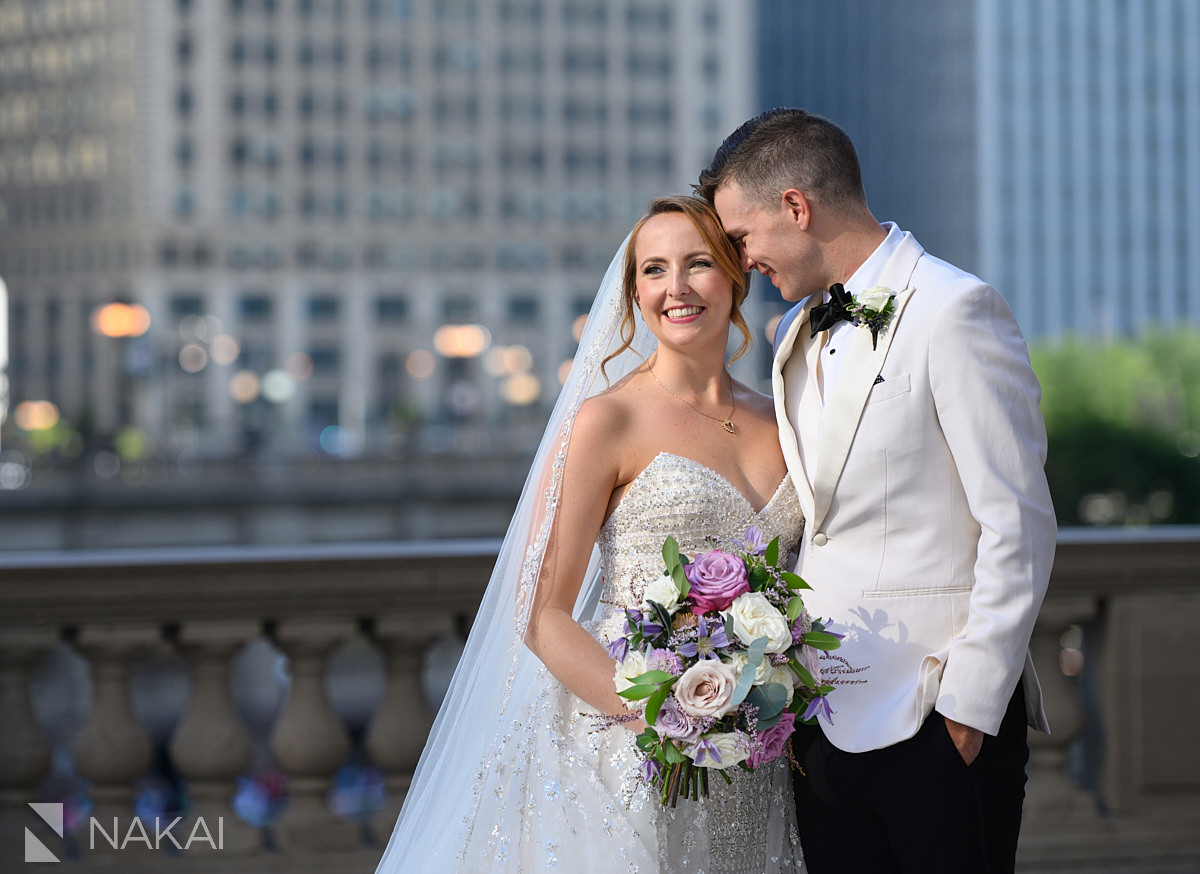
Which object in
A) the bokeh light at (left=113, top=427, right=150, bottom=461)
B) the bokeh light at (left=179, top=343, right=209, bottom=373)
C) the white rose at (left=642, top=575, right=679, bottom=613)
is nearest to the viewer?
the white rose at (left=642, top=575, right=679, bottom=613)

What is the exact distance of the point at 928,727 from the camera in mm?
2623

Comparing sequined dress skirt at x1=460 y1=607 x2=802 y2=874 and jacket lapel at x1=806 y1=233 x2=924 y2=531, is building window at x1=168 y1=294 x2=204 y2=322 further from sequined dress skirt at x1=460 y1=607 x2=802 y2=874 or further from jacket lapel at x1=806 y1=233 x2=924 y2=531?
jacket lapel at x1=806 y1=233 x2=924 y2=531

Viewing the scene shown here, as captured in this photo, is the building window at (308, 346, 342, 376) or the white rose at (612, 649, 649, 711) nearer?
the white rose at (612, 649, 649, 711)

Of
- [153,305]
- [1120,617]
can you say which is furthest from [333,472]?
[153,305]

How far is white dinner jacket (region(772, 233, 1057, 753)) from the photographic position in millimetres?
2559

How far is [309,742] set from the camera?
388cm

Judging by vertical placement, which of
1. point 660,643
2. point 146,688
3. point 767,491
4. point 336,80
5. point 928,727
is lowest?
point 146,688

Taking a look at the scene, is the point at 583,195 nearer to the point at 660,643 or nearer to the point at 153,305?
the point at 153,305

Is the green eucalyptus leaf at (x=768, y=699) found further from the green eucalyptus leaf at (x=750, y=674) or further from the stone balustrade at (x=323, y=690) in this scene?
the stone balustrade at (x=323, y=690)

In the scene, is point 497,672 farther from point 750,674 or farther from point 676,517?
point 750,674

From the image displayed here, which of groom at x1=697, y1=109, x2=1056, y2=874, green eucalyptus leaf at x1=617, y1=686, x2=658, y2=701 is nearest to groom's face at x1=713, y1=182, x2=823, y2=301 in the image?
groom at x1=697, y1=109, x2=1056, y2=874

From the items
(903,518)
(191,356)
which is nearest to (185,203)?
(191,356)

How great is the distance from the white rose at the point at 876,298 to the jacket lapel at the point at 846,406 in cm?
3

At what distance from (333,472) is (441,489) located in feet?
10.5
